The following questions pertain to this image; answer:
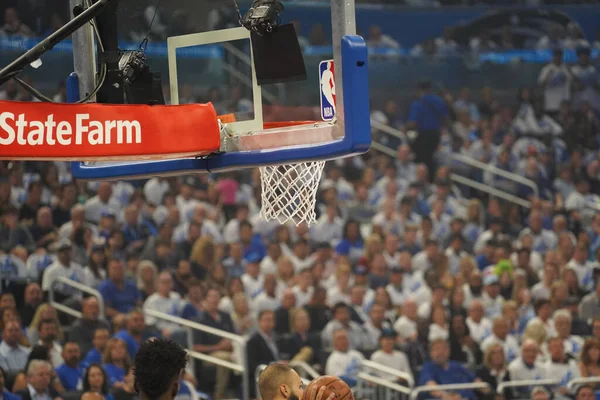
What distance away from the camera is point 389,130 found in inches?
492

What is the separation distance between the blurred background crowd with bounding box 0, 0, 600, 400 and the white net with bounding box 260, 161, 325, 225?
49.5 inches

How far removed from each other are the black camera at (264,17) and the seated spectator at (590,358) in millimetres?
5733

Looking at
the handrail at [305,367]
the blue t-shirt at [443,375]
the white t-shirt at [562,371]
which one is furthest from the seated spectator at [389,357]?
the white t-shirt at [562,371]

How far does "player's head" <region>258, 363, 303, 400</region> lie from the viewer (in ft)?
15.0

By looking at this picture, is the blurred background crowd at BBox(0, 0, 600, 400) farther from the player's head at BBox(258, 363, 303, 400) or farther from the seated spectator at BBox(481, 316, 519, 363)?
the player's head at BBox(258, 363, 303, 400)

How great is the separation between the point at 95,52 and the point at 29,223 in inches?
175

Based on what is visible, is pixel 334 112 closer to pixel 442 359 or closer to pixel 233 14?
pixel 233 14

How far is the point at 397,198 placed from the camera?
36.5ft

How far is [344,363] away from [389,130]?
4.67m

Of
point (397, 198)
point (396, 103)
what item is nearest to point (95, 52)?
point (397, 198)

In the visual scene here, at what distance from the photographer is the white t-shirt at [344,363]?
841 cm

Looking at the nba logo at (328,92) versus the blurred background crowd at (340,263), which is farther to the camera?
the blurred background crowd at (340,263)

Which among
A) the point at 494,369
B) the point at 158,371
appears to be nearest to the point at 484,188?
the point at 494,369

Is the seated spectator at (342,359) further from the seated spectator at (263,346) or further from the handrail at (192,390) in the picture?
the handrail at (192,390)
